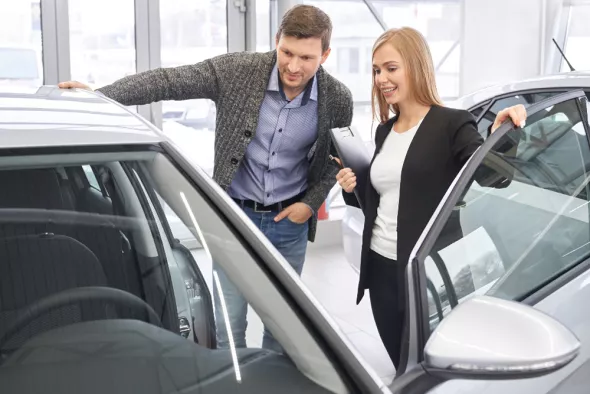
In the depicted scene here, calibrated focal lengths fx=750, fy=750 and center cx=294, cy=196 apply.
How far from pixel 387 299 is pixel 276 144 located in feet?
1.88

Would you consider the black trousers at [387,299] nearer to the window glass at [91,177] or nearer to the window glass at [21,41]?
the window glass at [91,177]

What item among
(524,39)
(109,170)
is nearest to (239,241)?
(109,170)

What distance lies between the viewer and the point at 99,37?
4633 millimetres

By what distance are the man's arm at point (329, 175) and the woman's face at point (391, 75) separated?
0.31 metres

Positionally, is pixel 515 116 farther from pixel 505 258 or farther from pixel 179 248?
pixel 179 248

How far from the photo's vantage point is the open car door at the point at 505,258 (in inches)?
44.3

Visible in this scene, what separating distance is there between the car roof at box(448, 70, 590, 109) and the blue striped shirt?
36.3 inches

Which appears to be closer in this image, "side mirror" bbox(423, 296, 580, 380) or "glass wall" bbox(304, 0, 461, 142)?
"side mirror" bbox(423, 296, 580, 380)

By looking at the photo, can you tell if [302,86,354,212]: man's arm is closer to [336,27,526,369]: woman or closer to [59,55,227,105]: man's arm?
[336,27,526,369]: woman

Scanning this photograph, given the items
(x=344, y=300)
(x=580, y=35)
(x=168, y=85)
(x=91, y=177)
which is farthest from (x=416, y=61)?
(x=580, y=35)

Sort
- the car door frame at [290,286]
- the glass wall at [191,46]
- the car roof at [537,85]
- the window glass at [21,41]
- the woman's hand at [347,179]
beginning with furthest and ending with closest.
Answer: the glass wall at [191,46] < the window glass at [21,41] < the car roof at [537,85] < the woman's hand at [347,179] < the car door frame at [290,286]

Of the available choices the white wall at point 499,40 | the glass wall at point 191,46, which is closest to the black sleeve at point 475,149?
the glass wall at point 191,46

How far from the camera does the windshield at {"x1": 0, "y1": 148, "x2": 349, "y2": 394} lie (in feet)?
3.56

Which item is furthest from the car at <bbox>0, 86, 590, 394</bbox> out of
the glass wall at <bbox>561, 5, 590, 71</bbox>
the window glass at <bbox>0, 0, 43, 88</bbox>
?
the glass wall at <bbox>561, 5, 590, 71</bbox>
